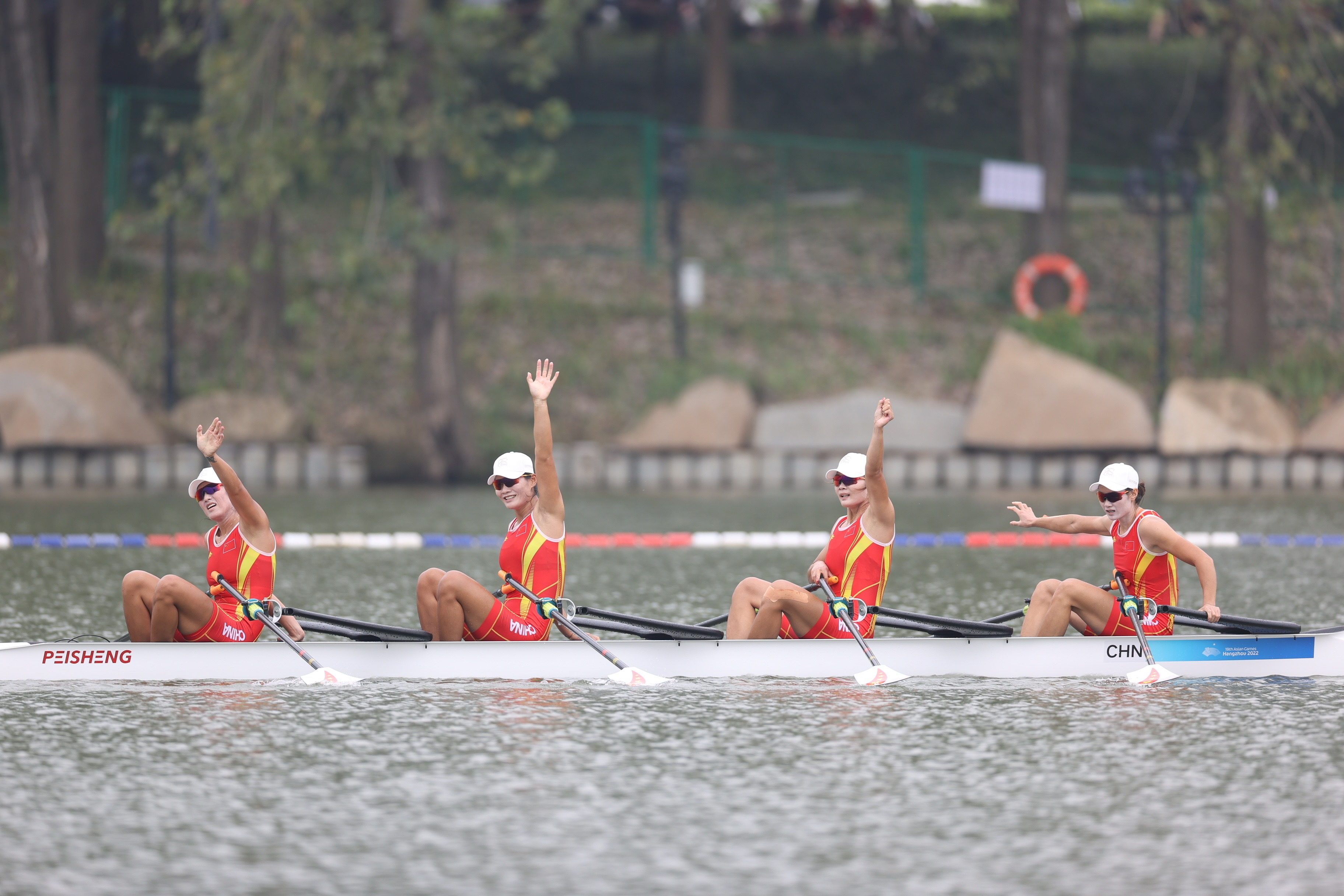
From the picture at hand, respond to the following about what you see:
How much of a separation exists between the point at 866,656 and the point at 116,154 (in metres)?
23.6

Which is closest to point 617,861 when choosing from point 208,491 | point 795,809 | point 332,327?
point 795,809

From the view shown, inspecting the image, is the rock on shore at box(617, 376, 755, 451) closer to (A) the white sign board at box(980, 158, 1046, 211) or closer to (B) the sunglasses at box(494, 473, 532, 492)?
(A) the white sign board at box(980, 158, 1046, 211)

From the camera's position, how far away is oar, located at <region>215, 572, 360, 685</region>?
10.6 m

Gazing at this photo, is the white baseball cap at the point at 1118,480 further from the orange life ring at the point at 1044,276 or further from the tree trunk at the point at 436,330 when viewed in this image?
the orange life ring at the point at 1044,276

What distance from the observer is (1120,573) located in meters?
11.2

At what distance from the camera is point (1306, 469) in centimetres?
2570

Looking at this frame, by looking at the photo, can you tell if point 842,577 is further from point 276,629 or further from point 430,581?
point 276,629

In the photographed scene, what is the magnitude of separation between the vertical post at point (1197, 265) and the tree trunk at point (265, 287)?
47.1 ft

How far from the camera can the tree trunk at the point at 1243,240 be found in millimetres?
26984

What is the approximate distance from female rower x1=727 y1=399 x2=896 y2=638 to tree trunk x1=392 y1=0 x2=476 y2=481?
609 inches

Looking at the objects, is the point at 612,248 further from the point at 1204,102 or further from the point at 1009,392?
the point at 1204,102

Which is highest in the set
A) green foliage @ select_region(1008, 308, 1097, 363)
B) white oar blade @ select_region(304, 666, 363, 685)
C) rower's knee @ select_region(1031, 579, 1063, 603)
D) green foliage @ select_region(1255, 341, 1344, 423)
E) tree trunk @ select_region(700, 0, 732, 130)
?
tree trunk @ select_region(700, 0, 732, 130)

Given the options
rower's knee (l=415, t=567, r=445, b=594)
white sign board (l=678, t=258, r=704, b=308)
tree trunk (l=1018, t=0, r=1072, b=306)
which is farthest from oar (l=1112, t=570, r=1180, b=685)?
tree trunk (l=1018, t=0, r=1072, b=306)

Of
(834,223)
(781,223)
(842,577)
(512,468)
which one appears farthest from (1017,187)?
(512,468)
